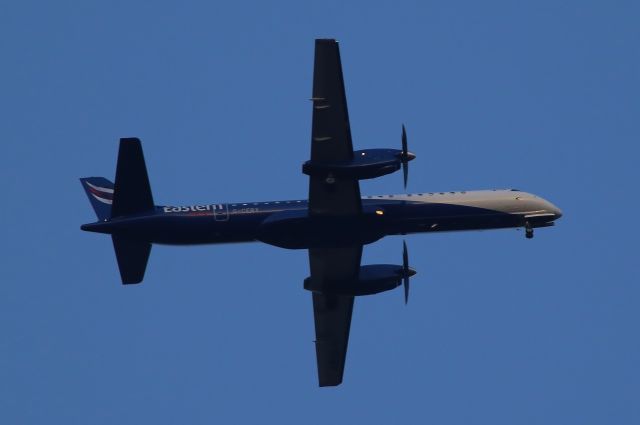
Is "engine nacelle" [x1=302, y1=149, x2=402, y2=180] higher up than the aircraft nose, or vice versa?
"engine nacelle" [x1=302, y1=149, x2=402, y2=180]

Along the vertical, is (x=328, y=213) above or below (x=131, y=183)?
below

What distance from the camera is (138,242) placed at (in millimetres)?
64438

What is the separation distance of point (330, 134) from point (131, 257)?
10.9m

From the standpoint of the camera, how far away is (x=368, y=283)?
67750mm

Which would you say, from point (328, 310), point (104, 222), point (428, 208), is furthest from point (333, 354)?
point (104, 222)

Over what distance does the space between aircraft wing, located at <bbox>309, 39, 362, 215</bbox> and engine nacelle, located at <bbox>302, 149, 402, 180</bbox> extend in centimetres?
26

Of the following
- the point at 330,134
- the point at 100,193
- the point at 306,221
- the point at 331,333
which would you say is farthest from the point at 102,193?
the point at 331,333

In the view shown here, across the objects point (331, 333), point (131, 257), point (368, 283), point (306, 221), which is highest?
point (306, 221)

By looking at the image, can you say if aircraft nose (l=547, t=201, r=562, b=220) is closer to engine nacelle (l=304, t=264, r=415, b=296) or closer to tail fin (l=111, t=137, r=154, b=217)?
engine nacelle (l=304, t=264, r=415, b=296)

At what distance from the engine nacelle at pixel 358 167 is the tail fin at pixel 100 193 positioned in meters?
9.91

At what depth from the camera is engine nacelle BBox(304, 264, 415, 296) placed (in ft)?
222

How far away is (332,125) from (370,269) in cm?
963

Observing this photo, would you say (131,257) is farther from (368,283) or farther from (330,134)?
(368,283)

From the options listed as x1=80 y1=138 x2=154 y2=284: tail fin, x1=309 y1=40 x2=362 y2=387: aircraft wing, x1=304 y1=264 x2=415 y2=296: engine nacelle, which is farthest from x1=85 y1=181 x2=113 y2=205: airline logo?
x1=304 y1=264 x2=415 y2=296: engine nacelle
